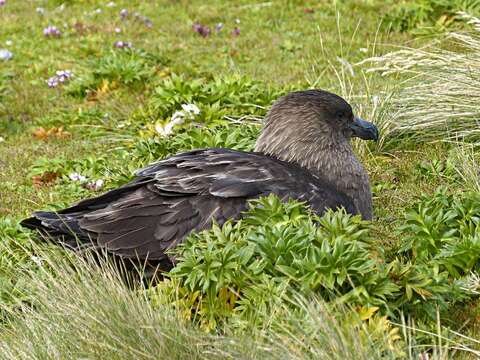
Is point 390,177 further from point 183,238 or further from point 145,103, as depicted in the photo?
point 145,103

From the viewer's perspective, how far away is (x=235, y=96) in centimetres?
791

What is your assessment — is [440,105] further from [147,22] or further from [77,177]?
[147,22]

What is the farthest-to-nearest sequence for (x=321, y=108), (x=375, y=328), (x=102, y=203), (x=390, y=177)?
(x=390, y=177) < (x=321, y=108) < (x=102, y=203) < (x=375, y=328)

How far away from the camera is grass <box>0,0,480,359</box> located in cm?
408

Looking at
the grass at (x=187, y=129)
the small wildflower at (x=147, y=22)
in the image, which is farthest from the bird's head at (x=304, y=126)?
the small wildflower at (x=147, y=22)

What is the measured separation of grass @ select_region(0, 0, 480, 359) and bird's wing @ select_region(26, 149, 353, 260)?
11.8 inches

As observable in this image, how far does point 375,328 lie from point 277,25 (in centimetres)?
792

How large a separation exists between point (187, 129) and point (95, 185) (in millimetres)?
970

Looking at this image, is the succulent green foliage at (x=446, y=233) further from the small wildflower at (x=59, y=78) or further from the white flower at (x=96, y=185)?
the small wildflower at (x=59, y=78)

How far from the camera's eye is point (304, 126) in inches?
236

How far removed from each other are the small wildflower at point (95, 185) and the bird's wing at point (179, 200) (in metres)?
1.47

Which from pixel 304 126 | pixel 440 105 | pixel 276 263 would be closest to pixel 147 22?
pixel 440 105

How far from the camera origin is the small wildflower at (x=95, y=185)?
6.96 m

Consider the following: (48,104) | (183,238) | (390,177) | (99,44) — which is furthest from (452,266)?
(99,44)
